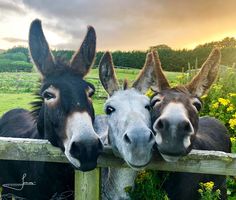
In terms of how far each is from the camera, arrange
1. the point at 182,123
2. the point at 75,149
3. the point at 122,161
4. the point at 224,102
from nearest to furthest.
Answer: the point at 75,149, the point at 182,123, the point at 122,161, the point at 224,102

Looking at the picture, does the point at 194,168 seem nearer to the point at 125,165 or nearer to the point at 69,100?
the point at 125,165

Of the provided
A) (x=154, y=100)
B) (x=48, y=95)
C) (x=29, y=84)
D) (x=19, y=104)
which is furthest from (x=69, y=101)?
(x=29, y=84)

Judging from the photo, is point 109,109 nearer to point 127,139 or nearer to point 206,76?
point 127,139

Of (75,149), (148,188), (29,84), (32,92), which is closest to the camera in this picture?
(75,149)

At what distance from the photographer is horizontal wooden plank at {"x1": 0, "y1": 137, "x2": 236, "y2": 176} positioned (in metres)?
3.36

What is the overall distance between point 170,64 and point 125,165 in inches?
891

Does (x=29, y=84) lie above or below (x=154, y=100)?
below

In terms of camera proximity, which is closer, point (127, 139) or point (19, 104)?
point (127, 139)

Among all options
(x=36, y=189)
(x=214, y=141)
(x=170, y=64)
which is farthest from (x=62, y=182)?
(x=170, y=64)

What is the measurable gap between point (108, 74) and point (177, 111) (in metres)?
1.03

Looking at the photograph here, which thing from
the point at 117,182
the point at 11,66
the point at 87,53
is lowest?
the point at 11,66

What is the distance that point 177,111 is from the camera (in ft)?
10.9

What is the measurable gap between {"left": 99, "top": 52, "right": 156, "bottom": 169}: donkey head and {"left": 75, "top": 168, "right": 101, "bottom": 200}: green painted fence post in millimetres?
293

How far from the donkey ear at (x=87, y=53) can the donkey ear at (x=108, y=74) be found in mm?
126
